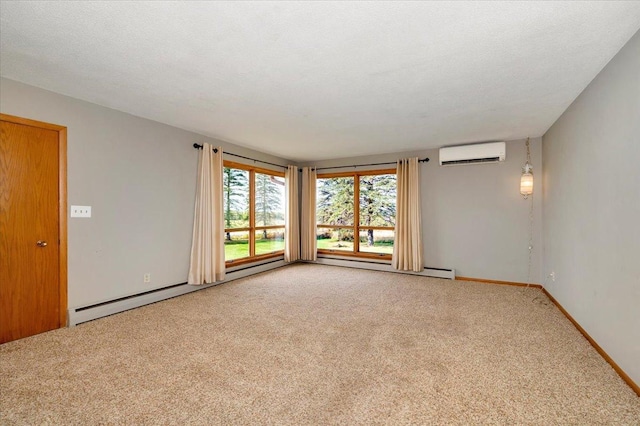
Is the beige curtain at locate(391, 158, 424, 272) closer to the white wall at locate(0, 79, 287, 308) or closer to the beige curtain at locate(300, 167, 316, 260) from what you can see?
the beige curtain at locate(300, 167, 316, 260)

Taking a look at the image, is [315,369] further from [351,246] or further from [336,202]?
[336,202]

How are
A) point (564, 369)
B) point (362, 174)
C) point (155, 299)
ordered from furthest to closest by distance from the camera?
1. point (362, 174)
2. point (155, 299)
3. point (564, 369)

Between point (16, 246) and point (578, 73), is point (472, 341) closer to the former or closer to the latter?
point (578, 73)

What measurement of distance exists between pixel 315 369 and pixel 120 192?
3.13 meters

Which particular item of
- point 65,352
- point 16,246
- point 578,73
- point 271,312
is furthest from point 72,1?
point 578,73

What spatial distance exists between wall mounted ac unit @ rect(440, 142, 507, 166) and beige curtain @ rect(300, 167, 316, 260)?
2.86m

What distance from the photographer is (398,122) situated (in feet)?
13.0

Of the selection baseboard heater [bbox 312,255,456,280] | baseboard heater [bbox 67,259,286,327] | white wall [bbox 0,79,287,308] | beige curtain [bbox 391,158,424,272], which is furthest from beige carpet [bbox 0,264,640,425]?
beige curtain [bbox 391,158,424,272]

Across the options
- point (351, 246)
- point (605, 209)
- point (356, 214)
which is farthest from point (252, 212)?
point (605, 209)

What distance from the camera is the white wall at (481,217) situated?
16.0 ft

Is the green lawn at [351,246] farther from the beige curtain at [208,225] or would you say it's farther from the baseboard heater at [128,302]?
the beige curtain at [208,225]

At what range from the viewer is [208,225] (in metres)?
4.60

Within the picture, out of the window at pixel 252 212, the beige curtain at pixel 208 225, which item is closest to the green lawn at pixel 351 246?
the window at pixel 252 212

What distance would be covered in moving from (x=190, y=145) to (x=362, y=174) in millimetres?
3522
